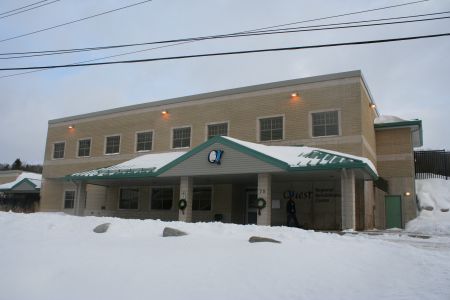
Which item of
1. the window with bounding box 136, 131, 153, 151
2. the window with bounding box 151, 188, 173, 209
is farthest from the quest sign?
the window with bounding box 136, 131, 153, 151

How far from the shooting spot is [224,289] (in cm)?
749

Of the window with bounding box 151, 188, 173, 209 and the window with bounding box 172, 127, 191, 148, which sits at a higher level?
the window with bounding box 172, 127, 191, 148

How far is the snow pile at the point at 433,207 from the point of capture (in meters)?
21.1

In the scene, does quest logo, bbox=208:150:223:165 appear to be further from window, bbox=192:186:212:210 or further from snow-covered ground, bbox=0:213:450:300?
snow-covered ground, bbox=0:213:450:300

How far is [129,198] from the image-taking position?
29.7 meters

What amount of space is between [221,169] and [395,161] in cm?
1185

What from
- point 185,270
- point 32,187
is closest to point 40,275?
point 185,270

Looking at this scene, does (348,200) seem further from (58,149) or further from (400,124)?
(58,149)

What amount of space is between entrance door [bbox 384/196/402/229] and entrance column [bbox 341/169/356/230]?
814cm

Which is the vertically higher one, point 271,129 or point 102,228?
point 271,129

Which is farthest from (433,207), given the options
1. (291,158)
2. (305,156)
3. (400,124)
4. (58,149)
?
(58,149)

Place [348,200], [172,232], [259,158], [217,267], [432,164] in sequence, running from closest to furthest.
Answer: [217,267]
[172,232]
[348,200]
[259,158]
[432,164]

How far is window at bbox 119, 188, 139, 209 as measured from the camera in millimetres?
29344

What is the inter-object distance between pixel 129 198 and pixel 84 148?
267 inches
